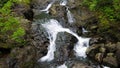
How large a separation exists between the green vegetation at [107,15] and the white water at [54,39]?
164cm

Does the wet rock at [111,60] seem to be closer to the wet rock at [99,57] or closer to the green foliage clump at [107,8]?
the wet rock at [99,57]

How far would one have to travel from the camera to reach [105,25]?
16.5 meters

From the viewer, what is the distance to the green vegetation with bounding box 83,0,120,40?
16.0 meters

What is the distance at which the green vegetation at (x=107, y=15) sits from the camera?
15977 millimetres

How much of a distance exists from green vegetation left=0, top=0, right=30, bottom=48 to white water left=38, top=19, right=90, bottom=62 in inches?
78.9

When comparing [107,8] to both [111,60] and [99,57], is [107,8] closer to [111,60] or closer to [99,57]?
[99,57]

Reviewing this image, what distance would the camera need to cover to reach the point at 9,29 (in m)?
15.0

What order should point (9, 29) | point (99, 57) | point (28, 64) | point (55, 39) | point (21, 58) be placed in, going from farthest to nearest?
point (55, 39) < point (9, 29) < point (99, 57) < point (28, 64) < point (21, 58)

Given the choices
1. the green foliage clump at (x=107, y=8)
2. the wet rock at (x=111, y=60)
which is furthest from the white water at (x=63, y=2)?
the wet rock at (x=111, y=60)

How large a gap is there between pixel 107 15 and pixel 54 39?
14.1 feet

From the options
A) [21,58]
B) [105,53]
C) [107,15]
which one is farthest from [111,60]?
[21,58]

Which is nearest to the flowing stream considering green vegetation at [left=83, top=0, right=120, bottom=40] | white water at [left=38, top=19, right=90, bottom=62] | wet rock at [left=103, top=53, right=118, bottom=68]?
white water at [left=38, top=19, right=90, bottom=62]

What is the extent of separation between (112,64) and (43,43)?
16.2 ft

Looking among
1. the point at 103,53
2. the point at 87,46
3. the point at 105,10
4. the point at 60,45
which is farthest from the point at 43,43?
the point at 105,10
